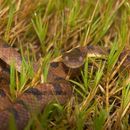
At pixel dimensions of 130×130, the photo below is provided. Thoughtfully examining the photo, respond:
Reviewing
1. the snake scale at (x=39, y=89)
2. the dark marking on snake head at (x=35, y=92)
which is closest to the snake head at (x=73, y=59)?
the snake scale at (x=39, y=89)

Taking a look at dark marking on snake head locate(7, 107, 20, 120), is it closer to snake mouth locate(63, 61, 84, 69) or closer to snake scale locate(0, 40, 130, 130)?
snake scale locate(0, 40, 130, 130)

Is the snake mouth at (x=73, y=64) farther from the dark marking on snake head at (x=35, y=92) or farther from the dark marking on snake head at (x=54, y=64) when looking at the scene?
the dark marking on snake head at (x=35, y=92)

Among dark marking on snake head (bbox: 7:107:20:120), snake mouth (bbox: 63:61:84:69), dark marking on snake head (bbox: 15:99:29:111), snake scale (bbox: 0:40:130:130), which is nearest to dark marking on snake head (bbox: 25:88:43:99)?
snake scale (bbox: 0:40:130:130)

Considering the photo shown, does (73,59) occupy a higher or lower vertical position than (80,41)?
lower

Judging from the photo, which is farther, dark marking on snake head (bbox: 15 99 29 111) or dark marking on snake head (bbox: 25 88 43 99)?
dark marking on snake head (bbox: 25 88 43 99)

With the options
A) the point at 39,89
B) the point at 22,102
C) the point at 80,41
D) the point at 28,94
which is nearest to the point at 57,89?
the point at 39,89

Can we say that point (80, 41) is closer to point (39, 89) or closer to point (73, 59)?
point (73, 59)

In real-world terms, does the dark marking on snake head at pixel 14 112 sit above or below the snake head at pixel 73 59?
below
